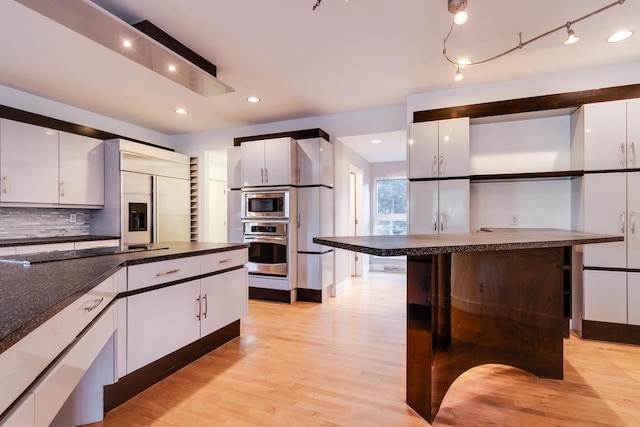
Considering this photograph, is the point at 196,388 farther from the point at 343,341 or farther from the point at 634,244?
the point at 634,244

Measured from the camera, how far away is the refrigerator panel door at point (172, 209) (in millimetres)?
4227

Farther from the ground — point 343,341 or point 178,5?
point 178,5

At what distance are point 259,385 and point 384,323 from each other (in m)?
1.58

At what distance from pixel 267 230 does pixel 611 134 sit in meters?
3.69

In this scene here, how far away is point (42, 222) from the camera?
3531 millimetres

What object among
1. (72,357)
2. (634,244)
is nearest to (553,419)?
(634,244)

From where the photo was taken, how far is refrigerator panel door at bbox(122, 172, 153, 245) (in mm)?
3801

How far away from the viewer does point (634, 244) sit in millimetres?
2639

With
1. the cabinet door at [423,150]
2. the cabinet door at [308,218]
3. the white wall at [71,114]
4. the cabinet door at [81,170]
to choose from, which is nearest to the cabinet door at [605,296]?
the cabinet door at [423,150]

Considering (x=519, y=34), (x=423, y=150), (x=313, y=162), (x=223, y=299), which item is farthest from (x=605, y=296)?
(x=223, y=299)

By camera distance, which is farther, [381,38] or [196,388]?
[381,38]

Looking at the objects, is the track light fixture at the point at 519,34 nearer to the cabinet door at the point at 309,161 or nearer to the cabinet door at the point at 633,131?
the cabinet door at the point at 633,131

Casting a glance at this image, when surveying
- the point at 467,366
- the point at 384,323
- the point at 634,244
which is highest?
the point at 634,244

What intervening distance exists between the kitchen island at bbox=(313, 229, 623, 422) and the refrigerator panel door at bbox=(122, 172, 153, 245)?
129 inches
